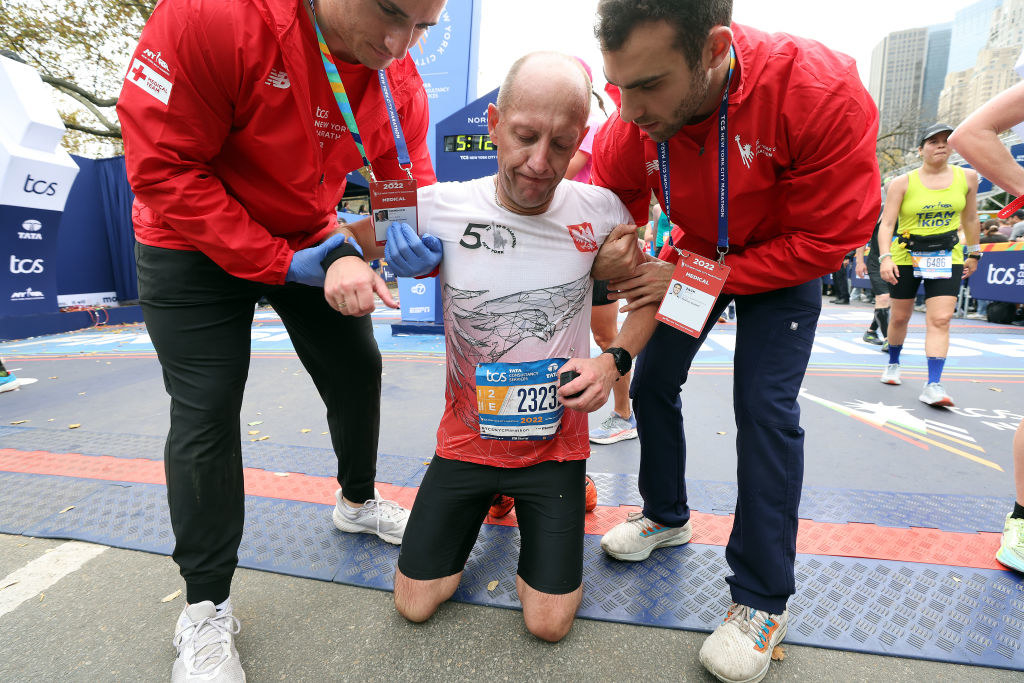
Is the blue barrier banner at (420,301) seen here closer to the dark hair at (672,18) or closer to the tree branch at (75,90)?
the dark hair at (672,18)

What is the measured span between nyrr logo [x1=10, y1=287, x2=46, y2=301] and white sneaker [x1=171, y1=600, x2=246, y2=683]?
211 inches

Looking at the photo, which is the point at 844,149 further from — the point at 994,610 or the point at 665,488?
the point at 994,610

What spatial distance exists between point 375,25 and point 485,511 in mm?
1530

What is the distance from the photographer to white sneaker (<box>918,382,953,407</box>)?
394 cm

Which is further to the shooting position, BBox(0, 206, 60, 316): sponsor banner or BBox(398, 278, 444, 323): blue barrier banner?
BBox(398, 278, 444, 323): blue barrier banner

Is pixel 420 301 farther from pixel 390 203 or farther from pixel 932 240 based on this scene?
pixel 390 203

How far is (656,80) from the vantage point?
54.2 inches

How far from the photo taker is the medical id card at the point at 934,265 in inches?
158

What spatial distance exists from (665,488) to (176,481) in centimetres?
166

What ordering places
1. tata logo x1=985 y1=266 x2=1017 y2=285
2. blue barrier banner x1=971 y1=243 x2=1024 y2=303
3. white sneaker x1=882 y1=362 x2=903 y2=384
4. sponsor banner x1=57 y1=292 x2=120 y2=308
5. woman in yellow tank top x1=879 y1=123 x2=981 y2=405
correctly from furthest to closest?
sponsor banner x1=57 y1=292 x2=120 y2=308, tata logo x1=985 y1=266 x2=1017 y2=285, blue barrier banner x1=971 y1=243 x2=1024 y2=303, white sneaker x1=882 y1=362 x2=903 y2=384, woman in yellow tank top x1=879 y1=123 x2=981 y2=405

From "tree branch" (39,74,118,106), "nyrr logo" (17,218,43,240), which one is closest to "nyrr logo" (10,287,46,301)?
"nyrr logo" (17,218,43,240)

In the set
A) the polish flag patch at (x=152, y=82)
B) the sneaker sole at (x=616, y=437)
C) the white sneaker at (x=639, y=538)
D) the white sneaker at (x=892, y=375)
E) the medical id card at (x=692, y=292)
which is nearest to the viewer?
the polish flag patch at (x=152, y=82)

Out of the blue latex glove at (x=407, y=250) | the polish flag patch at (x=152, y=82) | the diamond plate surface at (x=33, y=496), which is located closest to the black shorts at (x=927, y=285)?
the blue latex glove at (x=407, y=250)

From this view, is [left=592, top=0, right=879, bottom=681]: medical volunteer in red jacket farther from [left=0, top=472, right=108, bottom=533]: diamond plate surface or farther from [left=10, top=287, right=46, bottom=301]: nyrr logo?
[left=10, top=287, right=46, bottom=301]: nyrr logo
